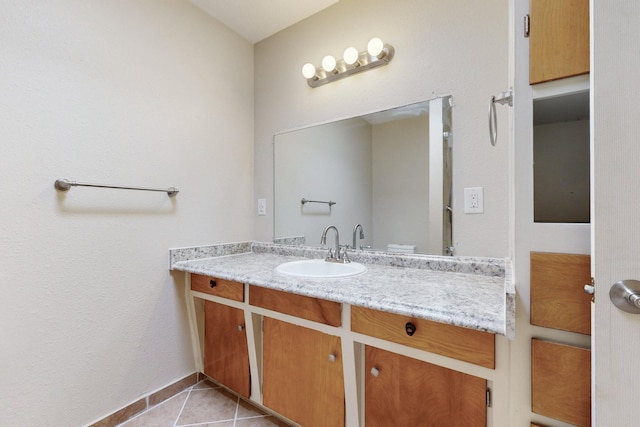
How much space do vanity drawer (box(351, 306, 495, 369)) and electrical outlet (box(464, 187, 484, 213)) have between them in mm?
629

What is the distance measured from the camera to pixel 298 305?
114 cm

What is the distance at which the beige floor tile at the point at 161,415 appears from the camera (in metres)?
1.36

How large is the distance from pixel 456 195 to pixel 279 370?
113cm

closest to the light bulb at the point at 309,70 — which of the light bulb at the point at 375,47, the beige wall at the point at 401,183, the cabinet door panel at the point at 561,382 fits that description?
the light bulb at the point at 375,47

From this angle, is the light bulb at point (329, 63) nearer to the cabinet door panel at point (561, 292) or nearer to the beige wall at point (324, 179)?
the beige wall at point (324, 179)

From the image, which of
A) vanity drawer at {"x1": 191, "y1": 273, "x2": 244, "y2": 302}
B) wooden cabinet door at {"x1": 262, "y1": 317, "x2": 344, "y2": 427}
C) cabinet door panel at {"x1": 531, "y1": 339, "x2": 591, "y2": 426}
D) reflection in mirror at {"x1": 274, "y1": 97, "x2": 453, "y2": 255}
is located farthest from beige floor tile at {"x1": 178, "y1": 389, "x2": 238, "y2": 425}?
cabinet door panel at {"x1": 531, "y1": 339, "x2": 591, "y2": 426}

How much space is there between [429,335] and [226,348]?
109cm

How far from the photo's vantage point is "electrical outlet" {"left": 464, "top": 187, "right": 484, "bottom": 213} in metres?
1.24

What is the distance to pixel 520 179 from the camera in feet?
2.29

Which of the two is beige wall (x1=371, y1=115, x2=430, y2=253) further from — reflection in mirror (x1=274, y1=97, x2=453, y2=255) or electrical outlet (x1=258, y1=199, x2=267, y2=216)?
electrical outlet (x1=258, y1=199, x2=267, y2=216)

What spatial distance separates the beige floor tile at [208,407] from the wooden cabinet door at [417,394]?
84 cm

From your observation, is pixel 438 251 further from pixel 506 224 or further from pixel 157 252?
pixel 157 252
